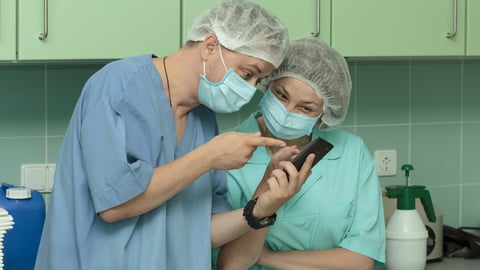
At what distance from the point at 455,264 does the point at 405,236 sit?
30cm

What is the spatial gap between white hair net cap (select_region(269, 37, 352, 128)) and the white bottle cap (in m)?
0.65

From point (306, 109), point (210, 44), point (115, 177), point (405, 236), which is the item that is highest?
point (210, 44)

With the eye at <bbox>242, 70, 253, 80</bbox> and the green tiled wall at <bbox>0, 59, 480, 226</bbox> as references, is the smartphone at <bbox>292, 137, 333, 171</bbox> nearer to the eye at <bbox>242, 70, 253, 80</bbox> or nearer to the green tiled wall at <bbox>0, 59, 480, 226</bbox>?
the eye at <bbox>242, 70, 253, 80</bbox>

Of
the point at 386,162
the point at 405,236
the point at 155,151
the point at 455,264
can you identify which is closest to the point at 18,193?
the point at 155,151

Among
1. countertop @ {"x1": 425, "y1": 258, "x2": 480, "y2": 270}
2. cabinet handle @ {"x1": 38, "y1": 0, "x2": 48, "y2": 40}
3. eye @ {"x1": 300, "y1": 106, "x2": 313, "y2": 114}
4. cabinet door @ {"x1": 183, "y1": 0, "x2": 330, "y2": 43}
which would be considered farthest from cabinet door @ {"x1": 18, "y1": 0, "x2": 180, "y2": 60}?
countertop @ {"x1": 425, "y1": 258, "x2": 480, "y2": 270}

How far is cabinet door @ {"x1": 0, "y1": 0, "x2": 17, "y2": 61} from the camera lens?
1969 mm

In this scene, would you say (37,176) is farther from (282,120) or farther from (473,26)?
(473,26)

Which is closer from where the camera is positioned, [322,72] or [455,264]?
[322,72]

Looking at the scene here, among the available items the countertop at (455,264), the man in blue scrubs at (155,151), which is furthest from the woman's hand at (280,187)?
the countertop at (455,264)

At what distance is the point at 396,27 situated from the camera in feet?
7.61

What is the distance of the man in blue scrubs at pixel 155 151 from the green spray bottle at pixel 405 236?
27.1 inches

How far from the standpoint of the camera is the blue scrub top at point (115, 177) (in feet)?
5.30

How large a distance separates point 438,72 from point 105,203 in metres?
1.46

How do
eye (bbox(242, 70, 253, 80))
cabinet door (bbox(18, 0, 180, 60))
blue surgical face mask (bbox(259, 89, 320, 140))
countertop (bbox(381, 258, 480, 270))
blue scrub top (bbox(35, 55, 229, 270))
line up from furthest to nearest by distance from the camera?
1. countertop (bbox(381, 258, 480, 270))
2. cabinet door (bbox(18, 0, 180, 60))
3. blue surgical face mask (bbox(259, 89, 320, 140))
4. eye (bbox(242, 70, 253, 80))
5. blue scrub top (bbox(35, 55, 229, 270))
